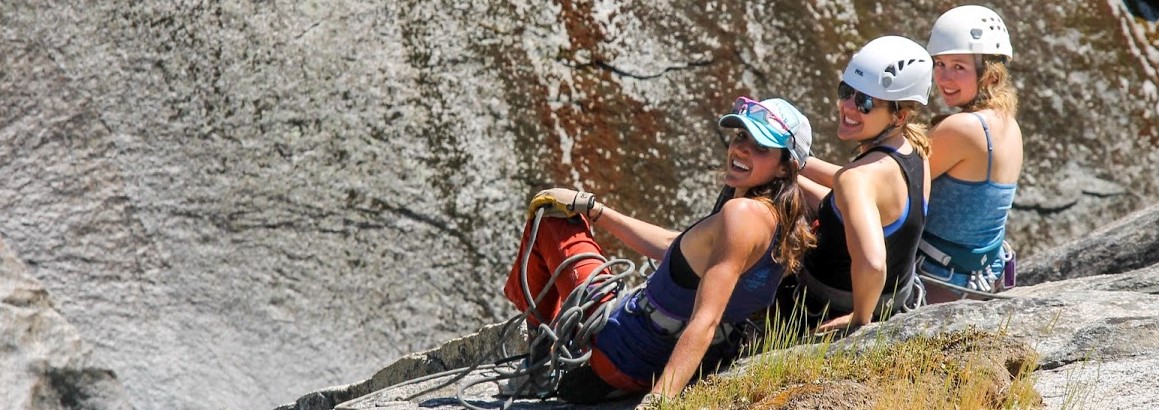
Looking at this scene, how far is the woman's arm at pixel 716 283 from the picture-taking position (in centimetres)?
475

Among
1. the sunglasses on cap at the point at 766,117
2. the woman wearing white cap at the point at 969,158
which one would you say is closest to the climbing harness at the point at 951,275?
the woman wearing white cap at the point at 969,158

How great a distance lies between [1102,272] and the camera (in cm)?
759

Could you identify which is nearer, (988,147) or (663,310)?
(663,310)

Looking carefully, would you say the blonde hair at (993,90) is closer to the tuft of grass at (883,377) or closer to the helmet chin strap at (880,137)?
the helmet chin strap at (880,137)

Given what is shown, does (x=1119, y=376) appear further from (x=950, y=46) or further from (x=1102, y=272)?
(x=1102, y=272)

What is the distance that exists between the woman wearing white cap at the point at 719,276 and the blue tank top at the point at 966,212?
1.04 m

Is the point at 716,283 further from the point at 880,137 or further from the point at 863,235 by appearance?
the point at 880,137

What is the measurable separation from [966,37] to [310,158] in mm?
4200

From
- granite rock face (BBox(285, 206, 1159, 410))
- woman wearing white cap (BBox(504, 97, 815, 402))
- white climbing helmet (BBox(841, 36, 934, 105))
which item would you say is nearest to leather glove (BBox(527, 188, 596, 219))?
woman wearing white cap (BBox(504, 97, 815, 402))

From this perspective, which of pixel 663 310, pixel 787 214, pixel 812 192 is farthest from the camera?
pixel 812 192

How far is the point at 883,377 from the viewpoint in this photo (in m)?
4.63

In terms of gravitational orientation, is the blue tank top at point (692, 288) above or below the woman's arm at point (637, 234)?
below

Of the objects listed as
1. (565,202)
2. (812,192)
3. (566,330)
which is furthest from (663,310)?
(812,192)

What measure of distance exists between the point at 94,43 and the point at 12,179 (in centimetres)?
95
